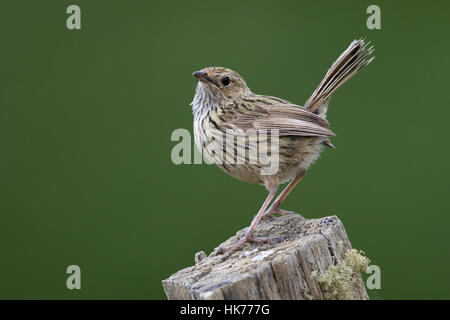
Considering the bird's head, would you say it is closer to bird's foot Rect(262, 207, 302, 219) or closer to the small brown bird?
the small brown bird

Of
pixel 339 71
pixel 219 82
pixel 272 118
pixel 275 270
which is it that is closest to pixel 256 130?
pixel 272 118

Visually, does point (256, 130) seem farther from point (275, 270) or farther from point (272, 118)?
point (275, 270)

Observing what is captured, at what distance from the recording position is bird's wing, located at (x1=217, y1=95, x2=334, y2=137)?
4090mm

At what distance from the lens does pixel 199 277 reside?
3.19m

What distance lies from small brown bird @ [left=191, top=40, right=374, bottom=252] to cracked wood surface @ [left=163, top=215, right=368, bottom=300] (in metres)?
0.36

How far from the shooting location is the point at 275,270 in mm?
2854

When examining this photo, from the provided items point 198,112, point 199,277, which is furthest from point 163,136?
point 199,277

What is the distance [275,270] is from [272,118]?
1.60 metres

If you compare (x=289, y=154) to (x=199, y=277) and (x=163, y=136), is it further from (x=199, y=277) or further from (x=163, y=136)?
(x=163, y=136)

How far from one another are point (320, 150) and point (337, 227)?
126 cm

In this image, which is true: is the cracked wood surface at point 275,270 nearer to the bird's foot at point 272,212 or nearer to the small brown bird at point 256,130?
the small brown bird at point 256,130

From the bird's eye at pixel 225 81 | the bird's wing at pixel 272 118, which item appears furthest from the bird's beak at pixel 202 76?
the bird's wing at pixel 272 118

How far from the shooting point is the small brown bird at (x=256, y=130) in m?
4.08
